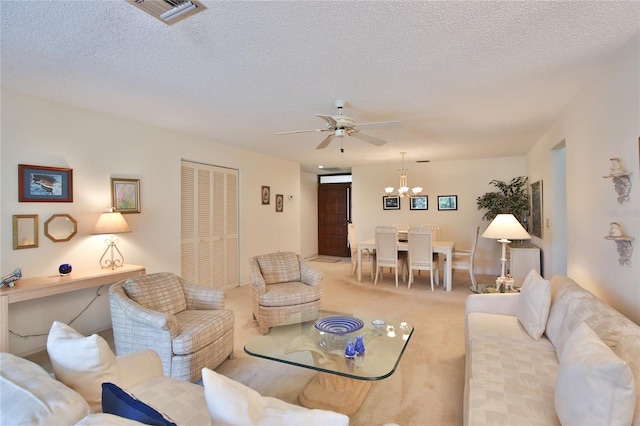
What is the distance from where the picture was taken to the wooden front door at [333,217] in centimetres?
912

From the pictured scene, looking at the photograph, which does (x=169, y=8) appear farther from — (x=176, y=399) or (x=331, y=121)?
(x=176, y=399)

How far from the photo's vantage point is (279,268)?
401 cm

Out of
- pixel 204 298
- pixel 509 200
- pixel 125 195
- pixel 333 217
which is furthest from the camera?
pixel 333 217

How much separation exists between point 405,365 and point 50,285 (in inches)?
122

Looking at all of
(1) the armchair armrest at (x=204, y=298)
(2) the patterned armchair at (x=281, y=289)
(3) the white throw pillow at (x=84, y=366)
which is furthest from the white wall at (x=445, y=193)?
(3) the white throw pillow at (x=84, y=366)

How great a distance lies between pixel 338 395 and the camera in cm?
221

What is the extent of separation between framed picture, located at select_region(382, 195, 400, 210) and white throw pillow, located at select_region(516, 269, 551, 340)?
17.2 feet

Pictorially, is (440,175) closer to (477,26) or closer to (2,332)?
(477,26)

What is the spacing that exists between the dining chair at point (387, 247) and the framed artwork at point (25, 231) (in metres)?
4.37

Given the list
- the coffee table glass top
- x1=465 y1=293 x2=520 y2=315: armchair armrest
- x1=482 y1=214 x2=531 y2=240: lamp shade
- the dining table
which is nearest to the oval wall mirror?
the coffee table glass top

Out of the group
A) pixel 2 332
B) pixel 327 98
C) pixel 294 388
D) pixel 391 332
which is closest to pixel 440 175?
pixel 327 98

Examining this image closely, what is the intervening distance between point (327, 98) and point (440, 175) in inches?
190

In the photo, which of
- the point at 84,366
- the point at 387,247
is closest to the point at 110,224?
the point at 84,366

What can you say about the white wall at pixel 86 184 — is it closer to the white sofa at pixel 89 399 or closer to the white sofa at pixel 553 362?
the white sofa at pixel 89 399
